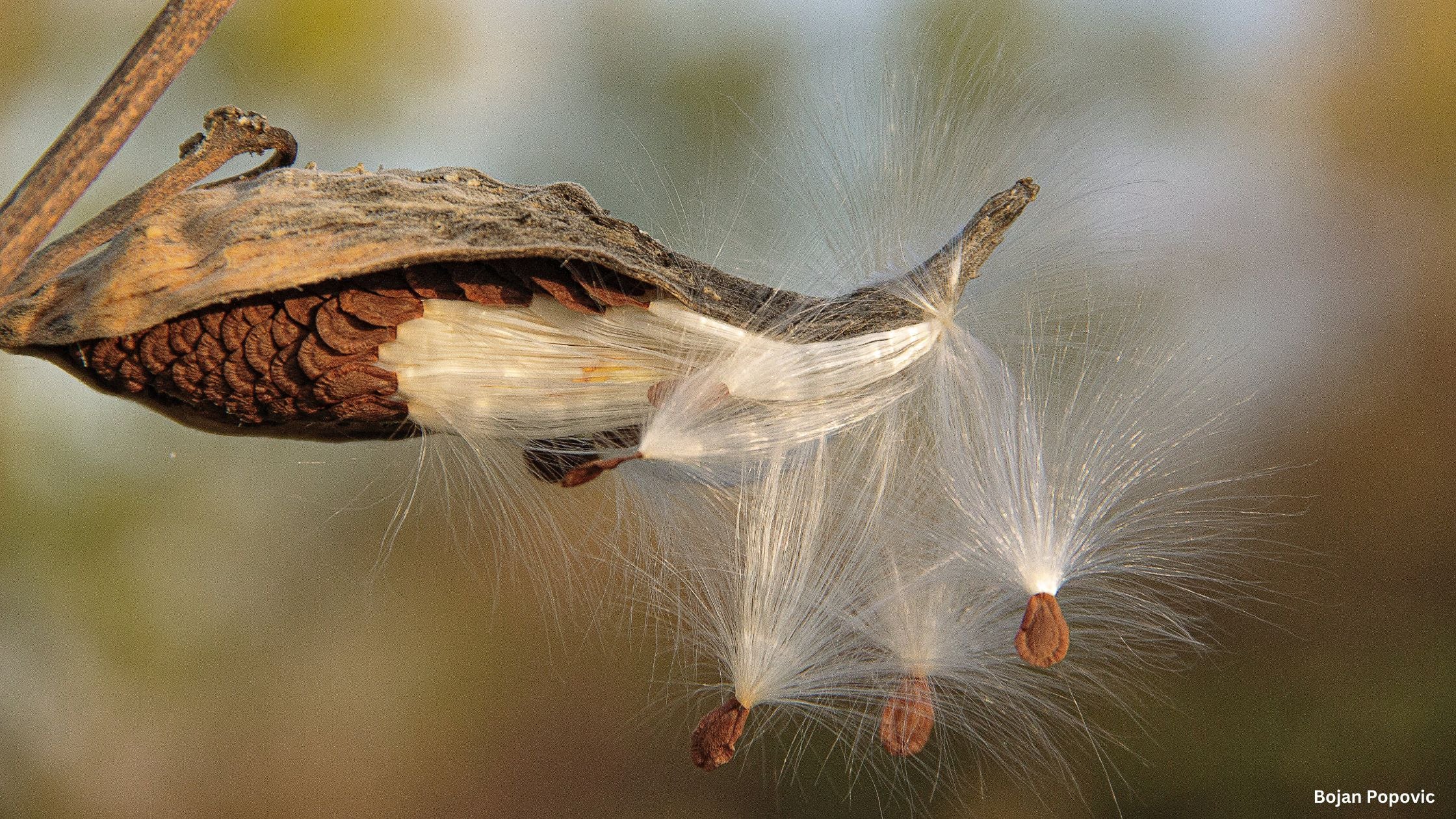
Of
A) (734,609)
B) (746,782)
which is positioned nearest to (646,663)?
(746,782)

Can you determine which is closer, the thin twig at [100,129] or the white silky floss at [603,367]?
the thin twig at [100,129]

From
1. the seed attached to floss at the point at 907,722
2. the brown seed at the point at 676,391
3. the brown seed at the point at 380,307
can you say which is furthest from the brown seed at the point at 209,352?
the seed attached to floss at the point at 907,722

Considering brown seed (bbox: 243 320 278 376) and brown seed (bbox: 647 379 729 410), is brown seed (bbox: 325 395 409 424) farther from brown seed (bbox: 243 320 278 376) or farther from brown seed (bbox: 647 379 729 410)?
brown seed (bbox: 647 379 729 410)

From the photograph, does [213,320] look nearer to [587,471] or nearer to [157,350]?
[157,350]

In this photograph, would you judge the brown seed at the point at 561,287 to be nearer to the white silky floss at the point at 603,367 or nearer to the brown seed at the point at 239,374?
the white silky floss at the point at 603,367

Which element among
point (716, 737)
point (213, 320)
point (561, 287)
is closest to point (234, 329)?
point (213, 320)

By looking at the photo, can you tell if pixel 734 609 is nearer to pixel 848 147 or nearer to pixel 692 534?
pixel 692 534
